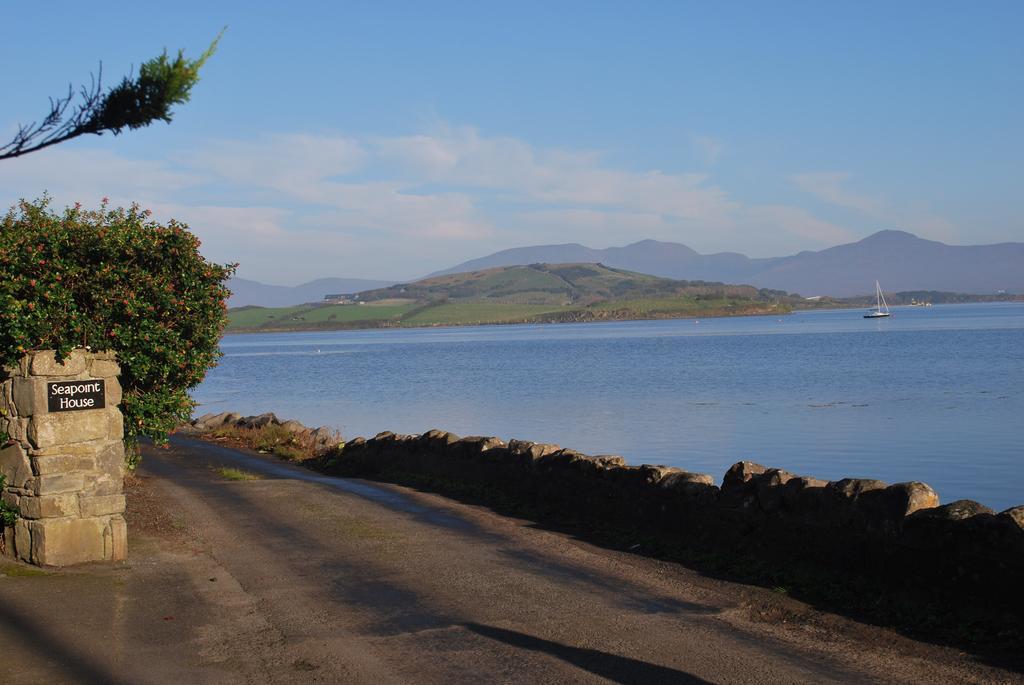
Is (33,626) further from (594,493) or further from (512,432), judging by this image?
(512,432)

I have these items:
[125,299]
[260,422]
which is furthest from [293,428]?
[125,299]

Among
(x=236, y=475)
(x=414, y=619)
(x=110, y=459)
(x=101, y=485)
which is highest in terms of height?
(x=110, y=459)

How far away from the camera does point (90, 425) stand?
1098 cm

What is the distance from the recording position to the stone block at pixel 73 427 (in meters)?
10.6

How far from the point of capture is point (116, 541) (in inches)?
440

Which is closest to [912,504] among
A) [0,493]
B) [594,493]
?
[594,493]

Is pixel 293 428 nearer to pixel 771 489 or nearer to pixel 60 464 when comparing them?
pixel 60 464

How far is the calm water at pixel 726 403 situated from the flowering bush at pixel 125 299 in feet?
44.2

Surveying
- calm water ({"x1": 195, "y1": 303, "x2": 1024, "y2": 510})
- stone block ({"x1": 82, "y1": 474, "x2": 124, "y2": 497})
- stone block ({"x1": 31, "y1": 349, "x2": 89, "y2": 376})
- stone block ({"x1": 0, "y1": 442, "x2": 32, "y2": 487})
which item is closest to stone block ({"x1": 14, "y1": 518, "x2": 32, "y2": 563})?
stone block ({"x1": 0, "y1": 442, "x2": 32, "y2": 487})

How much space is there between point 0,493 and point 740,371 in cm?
5312

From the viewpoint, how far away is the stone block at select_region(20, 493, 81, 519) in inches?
422

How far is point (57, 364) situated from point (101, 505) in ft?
5.01

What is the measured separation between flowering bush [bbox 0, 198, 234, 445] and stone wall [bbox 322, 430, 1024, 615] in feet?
15.4

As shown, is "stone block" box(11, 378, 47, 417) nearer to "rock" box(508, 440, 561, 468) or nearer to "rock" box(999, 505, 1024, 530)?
"rock" box(508, 440, 561, 468)
